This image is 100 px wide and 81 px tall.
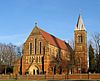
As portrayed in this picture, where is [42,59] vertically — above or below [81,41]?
below

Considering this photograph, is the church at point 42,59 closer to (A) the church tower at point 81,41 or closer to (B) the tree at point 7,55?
(A) the church tower at point 81,41

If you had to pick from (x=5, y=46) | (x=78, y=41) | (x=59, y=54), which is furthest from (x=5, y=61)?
(x=78, y=41)

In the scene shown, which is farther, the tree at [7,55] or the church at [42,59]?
the tree at [7,55]

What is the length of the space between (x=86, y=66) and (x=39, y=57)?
19117 mm

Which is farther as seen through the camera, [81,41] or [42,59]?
[81,41]

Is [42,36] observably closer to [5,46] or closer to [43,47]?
[43,47]

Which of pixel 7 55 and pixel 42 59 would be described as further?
pixel 7 55

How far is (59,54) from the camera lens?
88438mm

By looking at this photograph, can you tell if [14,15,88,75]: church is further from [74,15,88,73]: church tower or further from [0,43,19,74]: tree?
[0,43,19,74]: tree

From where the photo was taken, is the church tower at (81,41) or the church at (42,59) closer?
the church at (42,59)

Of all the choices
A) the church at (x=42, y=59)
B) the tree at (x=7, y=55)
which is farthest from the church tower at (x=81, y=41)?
the tree at (x=7, y=55)

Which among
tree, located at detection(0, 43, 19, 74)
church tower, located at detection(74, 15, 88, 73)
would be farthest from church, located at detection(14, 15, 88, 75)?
tree, located at detection(0, 43, 19, 74)

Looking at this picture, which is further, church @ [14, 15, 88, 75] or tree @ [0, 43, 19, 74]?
tree @ [0, 43, 19, 74]

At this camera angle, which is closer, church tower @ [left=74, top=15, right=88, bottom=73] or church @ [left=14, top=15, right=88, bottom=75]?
church @ [left=14, top=15, right=88, bottom=75]
